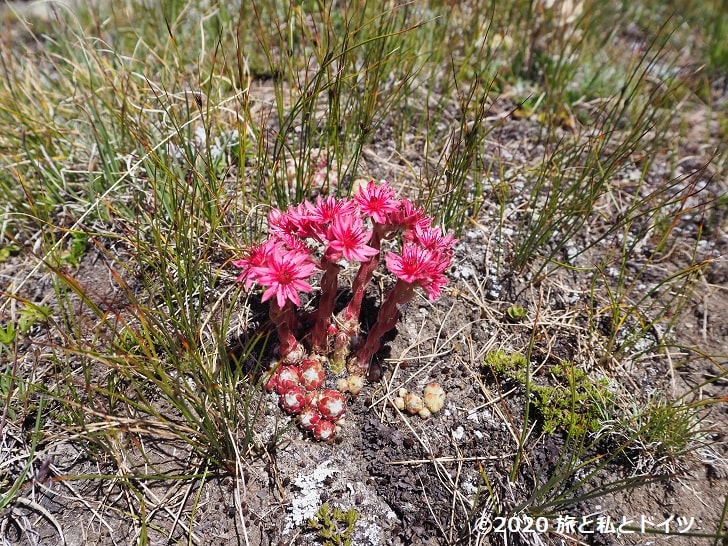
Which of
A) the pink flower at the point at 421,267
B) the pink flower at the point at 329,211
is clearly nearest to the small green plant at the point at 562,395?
the pink flower at the point at 421,267

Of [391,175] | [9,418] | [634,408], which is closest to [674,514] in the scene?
[634,408]

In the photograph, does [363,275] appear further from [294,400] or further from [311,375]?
[294,400]

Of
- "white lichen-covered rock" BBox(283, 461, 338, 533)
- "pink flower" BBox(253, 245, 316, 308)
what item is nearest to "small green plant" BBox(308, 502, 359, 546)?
"white lichen-covered rock" BBox(283, 461, 338, 533)

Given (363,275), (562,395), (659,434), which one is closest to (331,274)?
(363,275)

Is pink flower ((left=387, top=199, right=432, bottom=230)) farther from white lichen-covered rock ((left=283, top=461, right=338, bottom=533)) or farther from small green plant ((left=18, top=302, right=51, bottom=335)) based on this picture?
small green plant ((left=18, top=302, right=51, bottom=335))

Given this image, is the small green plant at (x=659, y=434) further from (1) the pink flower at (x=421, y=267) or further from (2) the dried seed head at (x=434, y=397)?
(1) the pink flower at (x=421, y=267)
